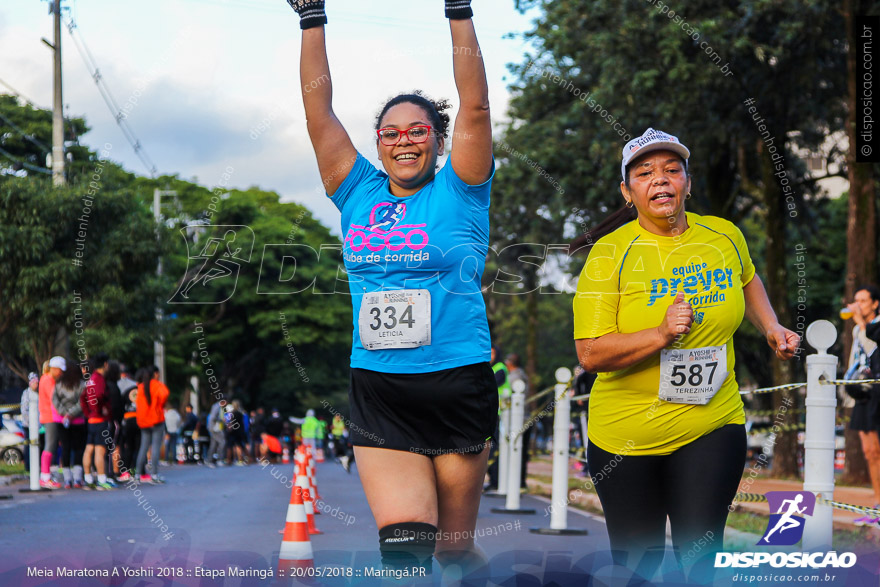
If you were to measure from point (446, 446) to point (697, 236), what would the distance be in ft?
4.16

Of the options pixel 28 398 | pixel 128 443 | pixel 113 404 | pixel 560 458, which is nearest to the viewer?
pixel 560 458

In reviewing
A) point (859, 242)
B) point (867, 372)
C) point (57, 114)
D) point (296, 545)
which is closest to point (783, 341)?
point (296, 545)

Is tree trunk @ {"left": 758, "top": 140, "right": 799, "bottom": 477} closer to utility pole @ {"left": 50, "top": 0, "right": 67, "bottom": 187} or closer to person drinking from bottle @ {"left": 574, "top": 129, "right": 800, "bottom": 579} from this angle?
utility pole @ {"left": 50, "top": 0, "right": 67, "bottom": 187}

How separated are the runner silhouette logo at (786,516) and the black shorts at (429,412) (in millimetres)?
1886

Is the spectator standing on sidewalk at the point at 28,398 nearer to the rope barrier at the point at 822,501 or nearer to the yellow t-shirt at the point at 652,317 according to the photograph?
the rope barrier at the point at 822,501

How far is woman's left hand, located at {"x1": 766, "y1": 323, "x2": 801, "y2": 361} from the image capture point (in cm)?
411

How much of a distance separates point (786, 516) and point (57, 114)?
1961 centimetres

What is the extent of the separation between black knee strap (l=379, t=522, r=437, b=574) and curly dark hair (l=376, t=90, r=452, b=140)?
50.2 inches

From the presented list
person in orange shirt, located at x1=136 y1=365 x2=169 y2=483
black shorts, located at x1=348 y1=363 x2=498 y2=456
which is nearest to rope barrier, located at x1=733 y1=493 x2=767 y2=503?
black shorts, located at x1=348 y1=363 x2=498 y2=456

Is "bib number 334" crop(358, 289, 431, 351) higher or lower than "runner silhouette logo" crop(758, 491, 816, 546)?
higher

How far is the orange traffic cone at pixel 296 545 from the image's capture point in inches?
234

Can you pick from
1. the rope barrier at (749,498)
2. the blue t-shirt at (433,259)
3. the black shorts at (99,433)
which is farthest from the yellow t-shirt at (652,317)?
the black shorts at (99,433)

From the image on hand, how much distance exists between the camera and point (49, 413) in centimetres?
1549

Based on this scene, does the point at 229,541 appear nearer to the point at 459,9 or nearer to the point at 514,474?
the point at 514,474
